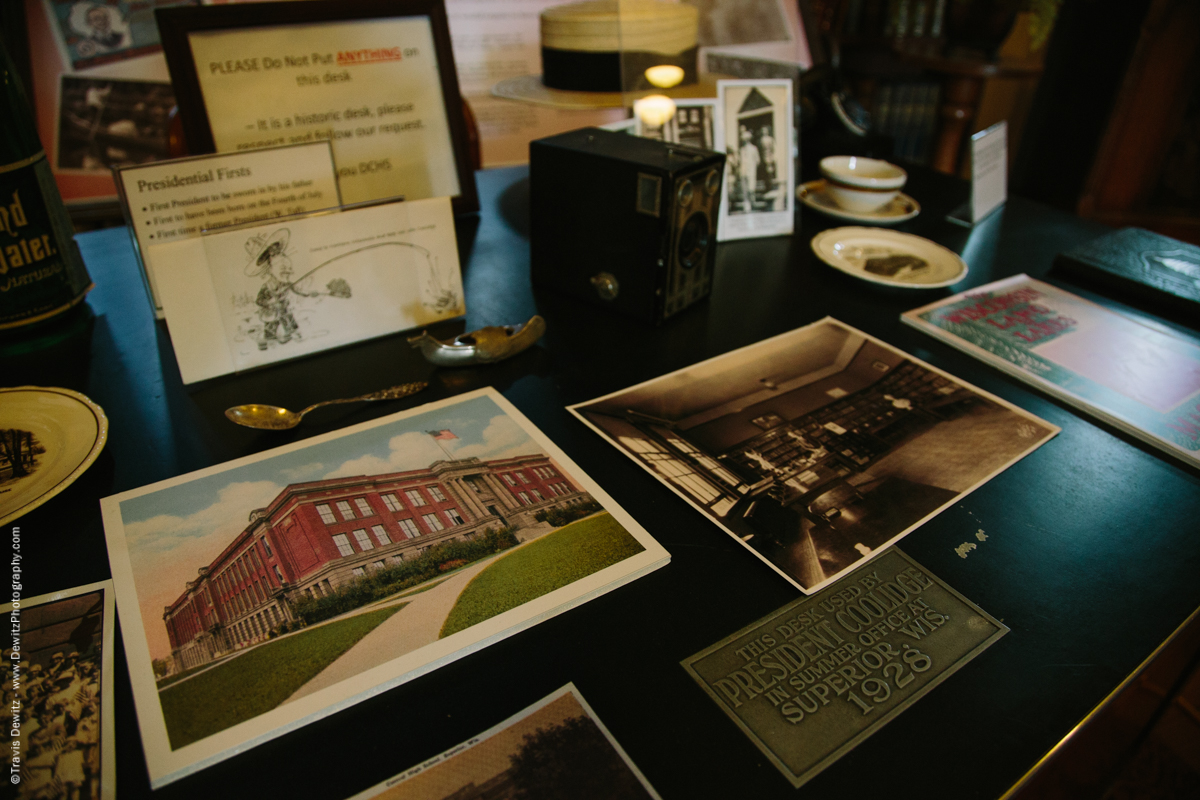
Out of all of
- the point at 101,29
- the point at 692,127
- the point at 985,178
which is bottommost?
the point at 985,178

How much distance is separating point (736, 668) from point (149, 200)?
2.49 ft

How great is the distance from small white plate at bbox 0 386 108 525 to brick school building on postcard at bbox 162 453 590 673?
0.17m

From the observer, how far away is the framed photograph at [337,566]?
0.42 metres

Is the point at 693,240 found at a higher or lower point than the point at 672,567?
higher

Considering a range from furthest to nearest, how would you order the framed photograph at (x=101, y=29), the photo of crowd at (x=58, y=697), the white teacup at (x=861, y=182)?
the framed photograph at (x=101, y=29)
the white teacup at (x=861, y=182)
the photo of crowd at (x=58, y=697)

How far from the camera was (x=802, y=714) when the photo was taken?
0.43 meters

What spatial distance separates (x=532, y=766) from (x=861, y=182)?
3.46 ft

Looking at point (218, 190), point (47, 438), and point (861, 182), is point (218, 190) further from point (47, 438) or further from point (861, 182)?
point (861, 182)

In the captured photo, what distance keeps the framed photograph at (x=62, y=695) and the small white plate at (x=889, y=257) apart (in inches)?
37.5

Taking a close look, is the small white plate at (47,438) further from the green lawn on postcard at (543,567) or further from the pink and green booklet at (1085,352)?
the pink and green booklet at (1085,352)

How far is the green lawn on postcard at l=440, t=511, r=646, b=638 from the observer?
1.57ft

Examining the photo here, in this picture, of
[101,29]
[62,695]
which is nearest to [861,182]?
[62,695]

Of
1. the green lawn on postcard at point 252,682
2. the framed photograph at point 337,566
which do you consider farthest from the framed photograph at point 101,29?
the green lawn on postcard at point 252,682

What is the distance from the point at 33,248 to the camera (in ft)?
2.34
